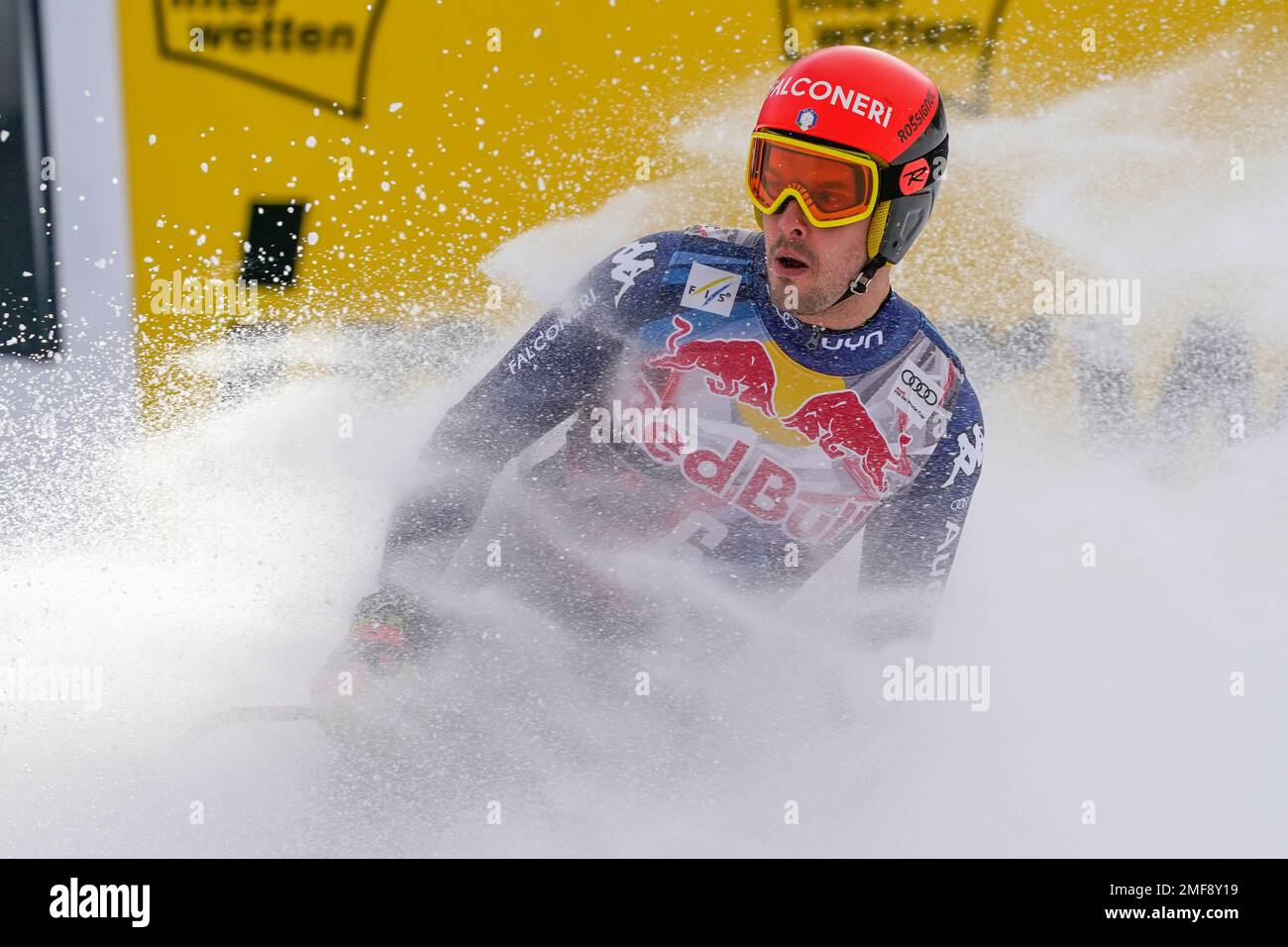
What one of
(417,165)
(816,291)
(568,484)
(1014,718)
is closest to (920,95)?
(816,291)

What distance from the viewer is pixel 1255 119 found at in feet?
15.1

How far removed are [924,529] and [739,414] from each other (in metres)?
0.54

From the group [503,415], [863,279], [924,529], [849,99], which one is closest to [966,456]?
[924,529]

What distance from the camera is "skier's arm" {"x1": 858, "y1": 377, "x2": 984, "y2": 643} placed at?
299cm

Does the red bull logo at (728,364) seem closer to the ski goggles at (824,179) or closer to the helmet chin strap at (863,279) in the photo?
the helmet chin strap at (863,279)

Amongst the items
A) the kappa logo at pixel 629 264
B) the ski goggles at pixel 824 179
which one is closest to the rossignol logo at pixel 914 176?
the ski goggles at pixel 824 179

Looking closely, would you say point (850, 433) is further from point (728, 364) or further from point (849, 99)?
point (849, 99)

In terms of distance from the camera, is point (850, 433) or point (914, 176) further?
point (850, 433)

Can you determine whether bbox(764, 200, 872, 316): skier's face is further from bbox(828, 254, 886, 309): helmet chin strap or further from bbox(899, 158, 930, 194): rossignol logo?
bbox(899, 158, 930, 194): rossignol logo

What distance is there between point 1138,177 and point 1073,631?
175cm

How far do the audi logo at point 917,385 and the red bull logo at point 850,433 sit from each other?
7 centimetres

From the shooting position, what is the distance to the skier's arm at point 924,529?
2.99 m

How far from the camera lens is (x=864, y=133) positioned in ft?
8.87
